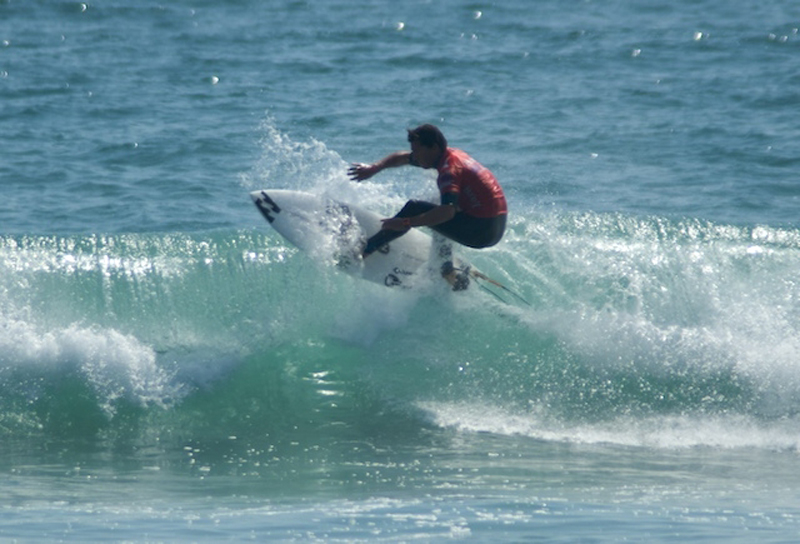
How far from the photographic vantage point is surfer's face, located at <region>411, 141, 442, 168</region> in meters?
8.02

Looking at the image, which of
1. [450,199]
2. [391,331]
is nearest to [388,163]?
[450,199]

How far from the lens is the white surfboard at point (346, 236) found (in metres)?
8.90

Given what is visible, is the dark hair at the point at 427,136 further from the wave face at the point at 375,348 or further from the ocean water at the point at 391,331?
the wave face at the point at 375,348

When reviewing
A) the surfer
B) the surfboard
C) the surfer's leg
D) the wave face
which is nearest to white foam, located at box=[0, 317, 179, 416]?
the wave face

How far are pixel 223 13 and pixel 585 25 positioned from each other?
6314 mm

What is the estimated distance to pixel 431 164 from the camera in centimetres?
812

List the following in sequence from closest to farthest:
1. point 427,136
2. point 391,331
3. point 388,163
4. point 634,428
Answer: point 427,136
point 388,163
point 634,428
point 391,331

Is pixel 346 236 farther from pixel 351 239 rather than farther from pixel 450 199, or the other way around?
pixel 450 199

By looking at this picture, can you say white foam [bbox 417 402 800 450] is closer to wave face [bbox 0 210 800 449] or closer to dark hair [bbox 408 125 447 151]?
wave face [bbox 0 210 800 449]

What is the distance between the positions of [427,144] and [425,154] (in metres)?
0.09

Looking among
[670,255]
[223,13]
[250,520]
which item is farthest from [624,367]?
[223,13]

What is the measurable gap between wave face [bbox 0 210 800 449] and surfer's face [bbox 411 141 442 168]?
1.31 m

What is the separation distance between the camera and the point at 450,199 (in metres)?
7.99

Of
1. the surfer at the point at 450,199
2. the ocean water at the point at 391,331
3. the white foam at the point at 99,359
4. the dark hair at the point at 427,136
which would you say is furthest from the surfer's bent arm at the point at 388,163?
the white foam at the point at 99,359
